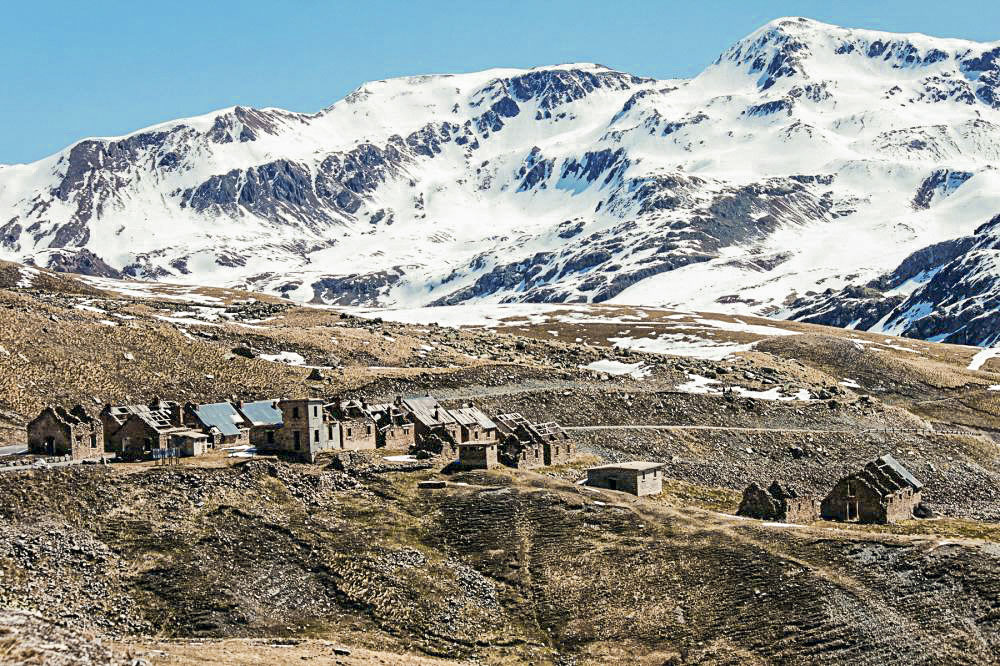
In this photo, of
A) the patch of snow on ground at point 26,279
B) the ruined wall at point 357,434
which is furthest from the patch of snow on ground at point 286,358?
the patch of snow on ground at point 26,279

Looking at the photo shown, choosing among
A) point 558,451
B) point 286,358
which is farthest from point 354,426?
point 286,358

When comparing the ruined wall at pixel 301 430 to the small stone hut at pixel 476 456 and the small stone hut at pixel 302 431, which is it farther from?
the small stone hut at pixel 476 456

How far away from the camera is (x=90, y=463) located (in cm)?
6694

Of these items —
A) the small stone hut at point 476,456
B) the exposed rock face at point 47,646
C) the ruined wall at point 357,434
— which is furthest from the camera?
the ruined wall at point 357,434

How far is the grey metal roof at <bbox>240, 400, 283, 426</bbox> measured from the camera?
85.4 meters

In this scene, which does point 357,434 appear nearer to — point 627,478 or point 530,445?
point 530,445

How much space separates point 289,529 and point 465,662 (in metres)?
13.6

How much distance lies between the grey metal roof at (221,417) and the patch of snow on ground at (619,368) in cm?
4860

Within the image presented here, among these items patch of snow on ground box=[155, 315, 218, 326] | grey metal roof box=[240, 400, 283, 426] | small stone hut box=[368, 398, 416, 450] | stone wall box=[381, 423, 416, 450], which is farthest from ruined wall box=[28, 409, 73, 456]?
patch of snow on ground box=[155, 315, 218, 326]

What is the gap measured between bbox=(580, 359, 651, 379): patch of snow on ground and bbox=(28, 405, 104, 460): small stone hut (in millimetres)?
59783

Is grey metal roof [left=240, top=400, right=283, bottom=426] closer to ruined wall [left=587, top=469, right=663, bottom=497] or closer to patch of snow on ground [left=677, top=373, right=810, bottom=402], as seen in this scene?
ruined wall [left=587, top=469, right=663, bottom=497]

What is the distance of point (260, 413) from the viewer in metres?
86.7

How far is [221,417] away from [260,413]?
3.33 metres

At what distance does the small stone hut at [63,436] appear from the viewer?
73812 mm
